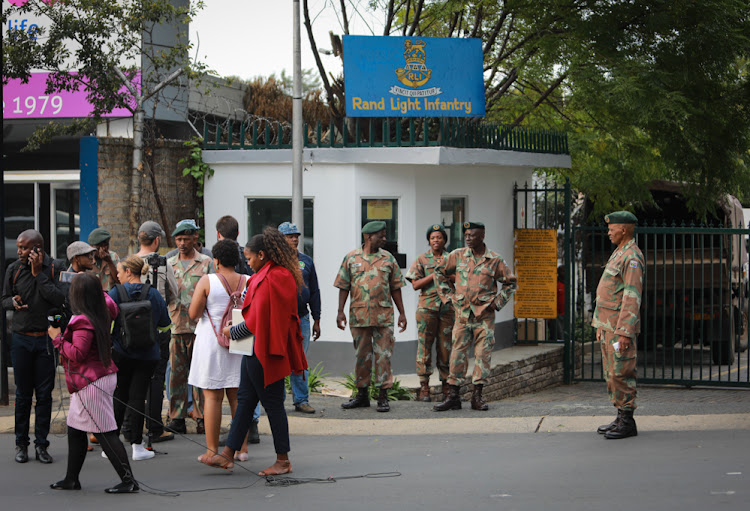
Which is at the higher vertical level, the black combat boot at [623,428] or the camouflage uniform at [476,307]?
the camouflage uniform at [476,307]

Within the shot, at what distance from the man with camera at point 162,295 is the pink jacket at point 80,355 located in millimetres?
1252

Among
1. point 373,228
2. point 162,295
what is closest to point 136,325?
point 162,295

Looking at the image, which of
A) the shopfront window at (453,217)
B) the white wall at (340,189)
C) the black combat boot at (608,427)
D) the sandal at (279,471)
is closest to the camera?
the sandal at (279,471)

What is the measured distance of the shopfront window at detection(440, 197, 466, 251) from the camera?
12.5 metres

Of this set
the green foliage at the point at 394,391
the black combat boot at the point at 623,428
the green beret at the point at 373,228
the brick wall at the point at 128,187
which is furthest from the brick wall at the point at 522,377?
the brick wall at the point at 128,187

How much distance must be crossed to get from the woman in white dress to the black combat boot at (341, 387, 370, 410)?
2508 millimetres

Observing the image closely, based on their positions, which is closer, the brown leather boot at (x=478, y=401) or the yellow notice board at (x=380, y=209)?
the brown leather boot at (x=478, y=401)

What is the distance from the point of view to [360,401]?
930 centimetres

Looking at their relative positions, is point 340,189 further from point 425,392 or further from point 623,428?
point 623,428

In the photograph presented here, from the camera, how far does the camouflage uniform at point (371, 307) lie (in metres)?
9.09

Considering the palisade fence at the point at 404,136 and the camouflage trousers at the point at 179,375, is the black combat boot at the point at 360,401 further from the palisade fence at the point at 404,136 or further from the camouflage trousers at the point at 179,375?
the palisade fence at the point at 404,136

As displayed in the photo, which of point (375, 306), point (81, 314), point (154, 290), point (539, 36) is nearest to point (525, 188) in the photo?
point (539, 36)

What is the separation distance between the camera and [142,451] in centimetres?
712

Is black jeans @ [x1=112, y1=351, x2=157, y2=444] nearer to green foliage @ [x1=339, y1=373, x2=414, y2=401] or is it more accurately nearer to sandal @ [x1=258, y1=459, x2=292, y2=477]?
sandal @ [x1=258, y1=459, x2=292, y2=477]
